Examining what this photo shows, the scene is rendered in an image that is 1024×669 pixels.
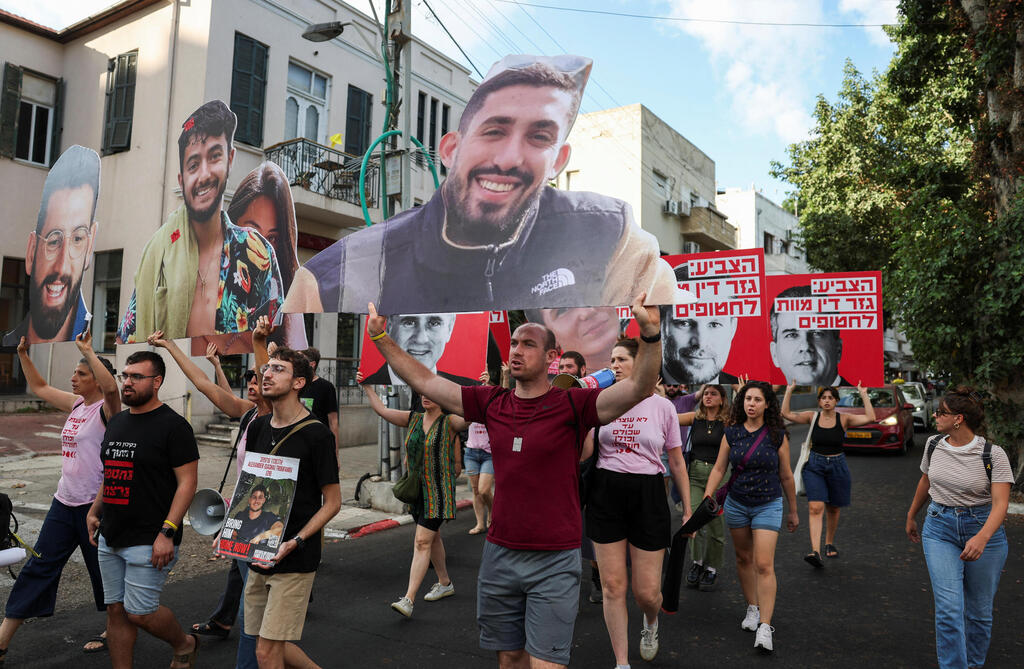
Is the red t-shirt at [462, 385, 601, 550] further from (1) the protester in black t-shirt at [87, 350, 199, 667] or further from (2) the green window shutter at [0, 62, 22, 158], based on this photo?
(2) the green window shutter at [0, 62, 22, 158]

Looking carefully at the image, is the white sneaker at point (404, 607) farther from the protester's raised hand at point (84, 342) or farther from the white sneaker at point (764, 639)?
the protester's raised hand at point (84, 342)

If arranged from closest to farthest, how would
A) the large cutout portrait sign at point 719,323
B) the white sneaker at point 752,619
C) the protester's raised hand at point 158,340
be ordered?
the protester's raised hand at point 158,340
the white sneaker at point 752,619
the large cutout portrait sign at point 719,323

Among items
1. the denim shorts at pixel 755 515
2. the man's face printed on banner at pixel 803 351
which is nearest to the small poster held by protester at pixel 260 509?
the denim shorts at pixel 755 515

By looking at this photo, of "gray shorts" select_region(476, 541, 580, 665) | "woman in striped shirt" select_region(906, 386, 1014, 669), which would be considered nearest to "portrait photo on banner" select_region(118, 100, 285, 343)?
"gray shorts" select_region(476, 541, 580, 665)

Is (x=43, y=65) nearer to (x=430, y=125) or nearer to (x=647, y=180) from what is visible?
(x=430, y=125)

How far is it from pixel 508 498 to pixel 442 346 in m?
4.87

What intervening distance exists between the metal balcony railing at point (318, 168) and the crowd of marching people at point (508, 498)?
416 inches

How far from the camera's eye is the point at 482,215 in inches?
137

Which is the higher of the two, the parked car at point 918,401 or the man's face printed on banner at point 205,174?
the man's face printed on banner at point 205,174

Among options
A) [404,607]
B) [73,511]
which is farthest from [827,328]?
[73,511]

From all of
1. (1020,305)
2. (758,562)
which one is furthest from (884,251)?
(758,562)

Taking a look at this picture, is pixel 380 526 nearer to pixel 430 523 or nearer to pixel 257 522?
pixel 430 523

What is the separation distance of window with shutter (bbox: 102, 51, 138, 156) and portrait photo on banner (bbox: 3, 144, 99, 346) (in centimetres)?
1017

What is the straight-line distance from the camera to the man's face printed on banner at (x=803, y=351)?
27.0ft
